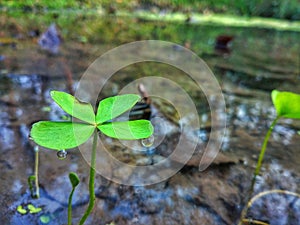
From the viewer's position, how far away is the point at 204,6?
830 centimetres

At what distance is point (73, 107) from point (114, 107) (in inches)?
3.0

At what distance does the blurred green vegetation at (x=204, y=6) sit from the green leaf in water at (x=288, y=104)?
5482 mm

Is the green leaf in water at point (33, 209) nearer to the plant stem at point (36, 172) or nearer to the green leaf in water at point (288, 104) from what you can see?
the plant stem at point (36, 172)

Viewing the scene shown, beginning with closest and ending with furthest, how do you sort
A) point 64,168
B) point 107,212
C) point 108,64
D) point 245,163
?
1. point 107,212
2. point 64,168
3. point 245,163
4. point 108,64

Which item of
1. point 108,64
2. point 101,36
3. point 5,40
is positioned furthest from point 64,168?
point 101,36

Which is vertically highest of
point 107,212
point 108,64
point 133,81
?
point 108,64

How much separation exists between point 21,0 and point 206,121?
520cm

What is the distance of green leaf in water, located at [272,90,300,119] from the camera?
0.82 m

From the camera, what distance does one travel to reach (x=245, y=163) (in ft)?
3.42

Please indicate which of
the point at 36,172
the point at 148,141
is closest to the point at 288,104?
the point at 148,141

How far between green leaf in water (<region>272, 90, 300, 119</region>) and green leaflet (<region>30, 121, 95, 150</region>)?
1.93 feet

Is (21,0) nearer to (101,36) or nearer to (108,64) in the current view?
(101,36)

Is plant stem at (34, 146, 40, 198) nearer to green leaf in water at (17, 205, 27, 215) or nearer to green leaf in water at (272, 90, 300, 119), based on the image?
green leaf in water at (17, 205, 27, 215)

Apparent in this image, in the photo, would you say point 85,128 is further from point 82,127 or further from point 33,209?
point 33,209
